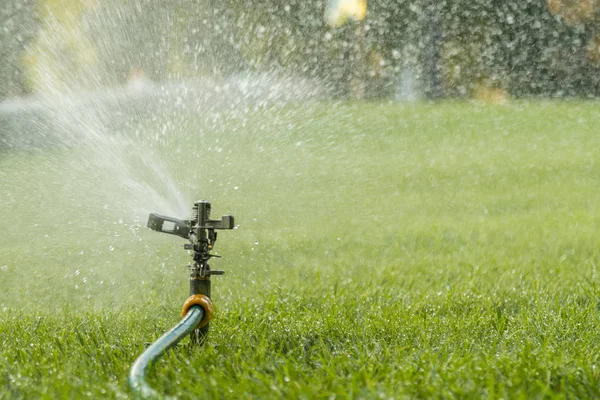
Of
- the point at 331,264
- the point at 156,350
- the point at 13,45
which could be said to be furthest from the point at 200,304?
the point at 13,45

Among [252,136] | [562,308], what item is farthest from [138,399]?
[252,136]

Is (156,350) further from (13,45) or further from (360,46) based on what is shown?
(13,45)

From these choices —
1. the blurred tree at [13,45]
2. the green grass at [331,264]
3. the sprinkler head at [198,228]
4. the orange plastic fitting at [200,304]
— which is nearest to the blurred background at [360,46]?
the blurred tree at [13,45]

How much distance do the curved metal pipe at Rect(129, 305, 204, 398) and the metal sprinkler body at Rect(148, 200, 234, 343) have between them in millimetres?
91

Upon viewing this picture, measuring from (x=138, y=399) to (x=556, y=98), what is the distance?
964cm

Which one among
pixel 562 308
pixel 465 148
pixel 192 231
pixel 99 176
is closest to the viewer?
pixel 192 231

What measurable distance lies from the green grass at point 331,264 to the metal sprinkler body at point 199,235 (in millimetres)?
185

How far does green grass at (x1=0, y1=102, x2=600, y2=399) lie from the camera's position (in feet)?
6.97

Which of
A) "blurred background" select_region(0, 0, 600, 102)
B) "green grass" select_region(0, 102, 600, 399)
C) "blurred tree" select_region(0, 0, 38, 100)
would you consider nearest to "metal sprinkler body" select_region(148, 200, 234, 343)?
"green grass" select_region(0, 102, 600, 399)

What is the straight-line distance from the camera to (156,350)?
207 centimetres

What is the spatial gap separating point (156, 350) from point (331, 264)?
2114 millimetres

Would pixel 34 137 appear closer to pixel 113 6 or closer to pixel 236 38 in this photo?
pixel 236 38

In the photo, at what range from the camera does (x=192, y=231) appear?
2395mm

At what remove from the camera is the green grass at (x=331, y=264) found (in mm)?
2123
